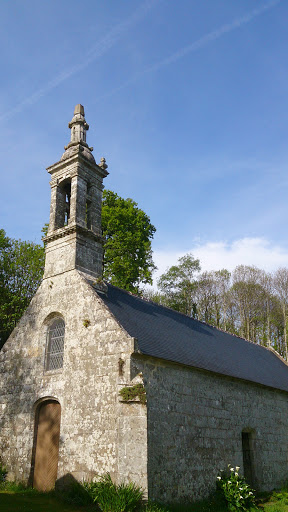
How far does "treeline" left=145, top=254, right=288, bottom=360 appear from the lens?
37812mm

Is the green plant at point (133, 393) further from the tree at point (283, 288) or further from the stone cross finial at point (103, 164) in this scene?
the tree at point (283, 288)

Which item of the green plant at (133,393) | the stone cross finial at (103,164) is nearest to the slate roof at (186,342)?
the green plant at (133,393)

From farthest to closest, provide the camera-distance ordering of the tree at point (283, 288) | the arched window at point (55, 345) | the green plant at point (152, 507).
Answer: the tree at point (283, 288) → the arched window at point (55, 345) → the green plant at point (152, 507)

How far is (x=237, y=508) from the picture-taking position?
38.0 ft

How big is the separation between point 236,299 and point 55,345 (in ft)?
91.4

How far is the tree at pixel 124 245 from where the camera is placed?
2620 cm

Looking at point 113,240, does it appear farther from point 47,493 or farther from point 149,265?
point 47,493

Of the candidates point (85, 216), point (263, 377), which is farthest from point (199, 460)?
point (85, 216)

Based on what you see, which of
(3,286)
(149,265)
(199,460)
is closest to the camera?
(199,460)

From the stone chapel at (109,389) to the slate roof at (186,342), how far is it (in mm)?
84

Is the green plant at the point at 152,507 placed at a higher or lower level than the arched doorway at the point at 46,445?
lower

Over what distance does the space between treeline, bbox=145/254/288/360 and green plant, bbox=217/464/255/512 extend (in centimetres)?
2501

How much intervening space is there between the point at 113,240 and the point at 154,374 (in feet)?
51.4

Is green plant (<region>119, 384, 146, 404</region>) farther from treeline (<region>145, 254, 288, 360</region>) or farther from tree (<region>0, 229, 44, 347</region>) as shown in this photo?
treeline (<region>145, 254, 288, 360</region>)
